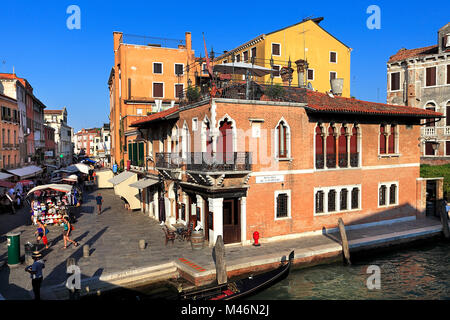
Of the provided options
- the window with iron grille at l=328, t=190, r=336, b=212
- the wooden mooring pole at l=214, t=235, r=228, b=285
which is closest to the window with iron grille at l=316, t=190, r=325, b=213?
the window with iron grille at l=328, t=190, r=336, b=212

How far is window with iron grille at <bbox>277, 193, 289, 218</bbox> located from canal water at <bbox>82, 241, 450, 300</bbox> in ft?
11.0

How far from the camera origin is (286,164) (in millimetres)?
19062

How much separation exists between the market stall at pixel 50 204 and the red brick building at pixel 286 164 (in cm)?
532

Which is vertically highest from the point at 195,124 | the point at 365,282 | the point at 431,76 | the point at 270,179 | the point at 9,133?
the point at 431,76

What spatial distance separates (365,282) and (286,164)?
6.79 meters

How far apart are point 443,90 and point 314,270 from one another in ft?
95.6

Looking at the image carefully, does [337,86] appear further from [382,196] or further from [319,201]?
[319,201]

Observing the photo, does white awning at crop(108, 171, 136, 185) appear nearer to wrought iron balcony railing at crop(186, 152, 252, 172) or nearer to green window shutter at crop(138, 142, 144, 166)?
green window shutter at crop(138, 142, 144, 166)

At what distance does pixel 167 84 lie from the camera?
1654 inches

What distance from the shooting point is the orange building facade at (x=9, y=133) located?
34031 millimetres

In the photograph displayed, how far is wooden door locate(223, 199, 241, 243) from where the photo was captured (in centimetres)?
1769

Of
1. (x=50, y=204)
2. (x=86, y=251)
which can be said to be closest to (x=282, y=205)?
(x=86, y=251)

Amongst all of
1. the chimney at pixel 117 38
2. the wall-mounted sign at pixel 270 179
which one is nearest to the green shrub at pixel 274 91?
the wall-mounted sign at pixel 270 179

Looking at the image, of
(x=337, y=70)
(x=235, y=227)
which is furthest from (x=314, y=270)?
(x=337, y=70)
